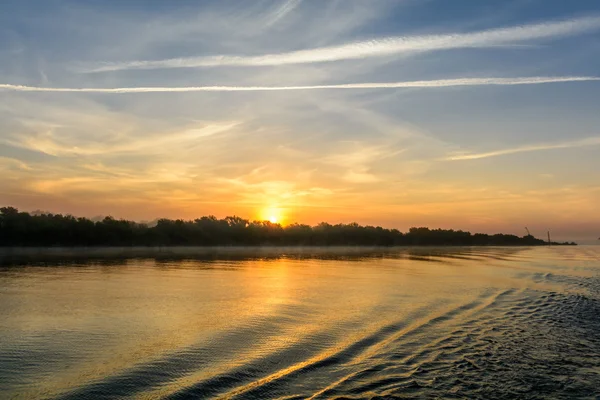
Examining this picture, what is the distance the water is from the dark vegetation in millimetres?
84455

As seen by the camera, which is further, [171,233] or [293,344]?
[171,233]

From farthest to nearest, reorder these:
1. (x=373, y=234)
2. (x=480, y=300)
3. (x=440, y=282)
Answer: (x=373, y=234) < (x=440, y=282) < (x=480, y=300)

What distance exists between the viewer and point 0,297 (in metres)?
25.5

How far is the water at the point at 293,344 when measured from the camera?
37.3 ft

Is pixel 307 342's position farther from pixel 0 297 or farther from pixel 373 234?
pixel 373 234

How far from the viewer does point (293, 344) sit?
51.8ft

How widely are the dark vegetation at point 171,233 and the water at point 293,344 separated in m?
84.5

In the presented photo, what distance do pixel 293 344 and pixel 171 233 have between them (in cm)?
12508

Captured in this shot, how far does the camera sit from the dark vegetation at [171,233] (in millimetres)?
105062

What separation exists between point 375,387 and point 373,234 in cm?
18232

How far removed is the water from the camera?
448 inches

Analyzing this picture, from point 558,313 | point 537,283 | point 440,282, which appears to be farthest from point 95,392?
point 537,283

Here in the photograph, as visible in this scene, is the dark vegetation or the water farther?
the dark vegetation

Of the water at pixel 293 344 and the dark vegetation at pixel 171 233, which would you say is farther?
the dark vegetation at pixel 171 233
